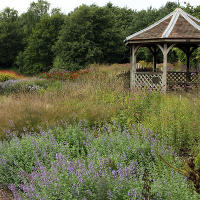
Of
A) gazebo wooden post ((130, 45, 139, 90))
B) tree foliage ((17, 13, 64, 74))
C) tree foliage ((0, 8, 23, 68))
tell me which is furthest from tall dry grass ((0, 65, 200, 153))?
tree foliage ((0, 8, 23, 68))

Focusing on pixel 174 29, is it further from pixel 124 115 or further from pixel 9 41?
pixel 9 41

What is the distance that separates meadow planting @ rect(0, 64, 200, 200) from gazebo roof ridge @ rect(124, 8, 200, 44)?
13.4 feet

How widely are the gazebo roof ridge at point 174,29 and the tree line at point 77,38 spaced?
8.12 m

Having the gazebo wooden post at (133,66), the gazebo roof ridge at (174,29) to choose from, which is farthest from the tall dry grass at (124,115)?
the gazebo wooden post at (133,66)

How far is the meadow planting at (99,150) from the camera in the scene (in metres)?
2.73

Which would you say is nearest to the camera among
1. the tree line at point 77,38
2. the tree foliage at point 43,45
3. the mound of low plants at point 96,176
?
the mound of low plants at point 96,176

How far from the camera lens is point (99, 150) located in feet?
13.0

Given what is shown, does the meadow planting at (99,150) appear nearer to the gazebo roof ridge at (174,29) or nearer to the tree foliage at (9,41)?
the gazebo roof ridge at (174,29)

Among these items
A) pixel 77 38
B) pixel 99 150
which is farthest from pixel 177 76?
pixel 77 38

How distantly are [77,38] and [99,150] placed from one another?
86.0 ft

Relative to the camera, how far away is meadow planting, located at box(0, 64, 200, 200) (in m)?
2.73

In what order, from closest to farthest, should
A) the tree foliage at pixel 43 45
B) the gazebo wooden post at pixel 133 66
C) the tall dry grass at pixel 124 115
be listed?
the tall dry grass at pixel 124 115, the gazebo wooden post at pixel 133 66, the tree foliage at pixel 43 45

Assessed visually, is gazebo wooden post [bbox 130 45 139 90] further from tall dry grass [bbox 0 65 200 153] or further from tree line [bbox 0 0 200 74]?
tree line [bbox 0 0 200 74]

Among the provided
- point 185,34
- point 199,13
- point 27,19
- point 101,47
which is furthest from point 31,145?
point 27,19
